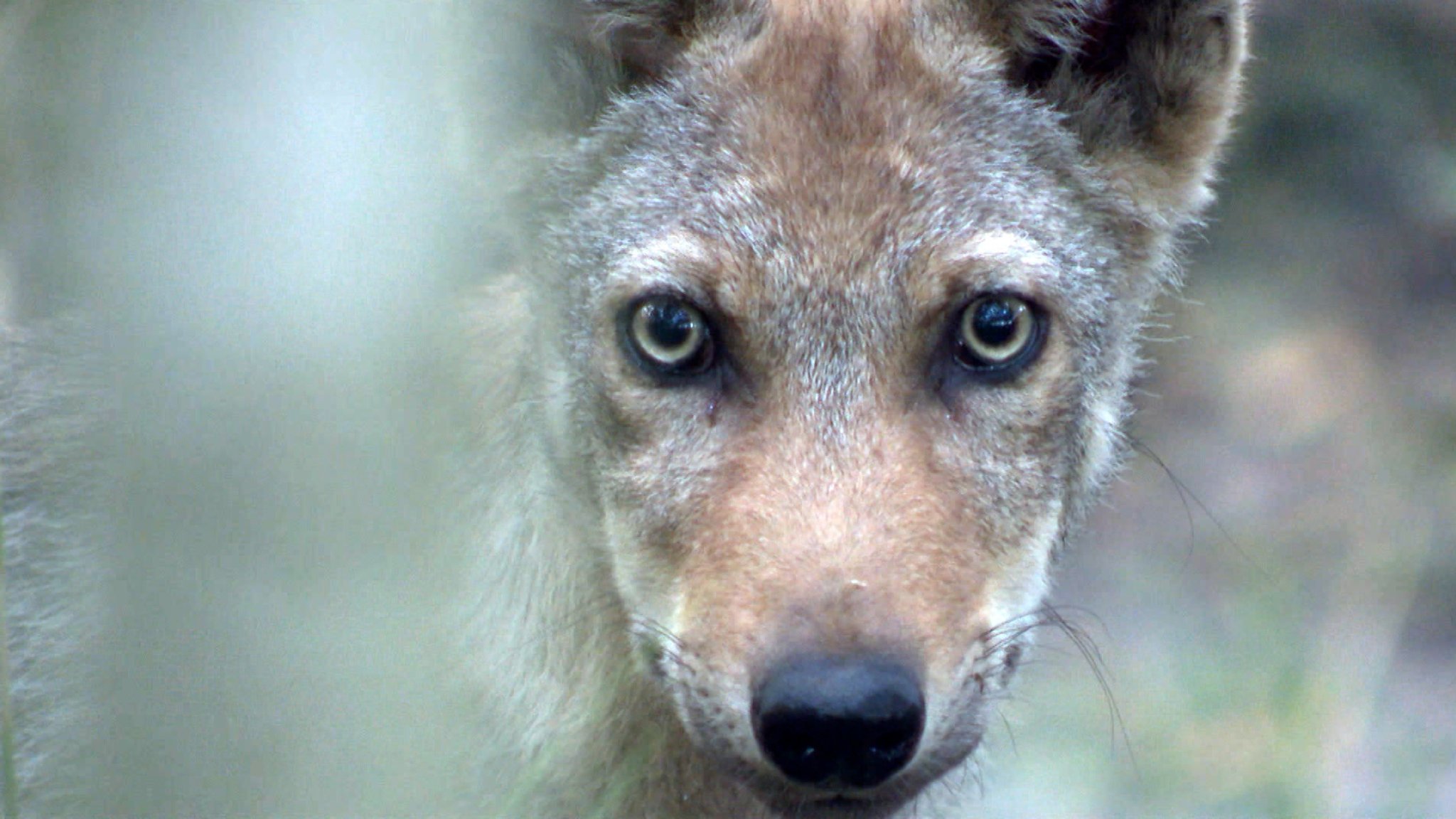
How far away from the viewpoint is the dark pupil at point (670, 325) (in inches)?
142

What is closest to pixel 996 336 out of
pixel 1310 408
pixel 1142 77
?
pixel 1142 77

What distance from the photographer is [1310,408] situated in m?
8.62

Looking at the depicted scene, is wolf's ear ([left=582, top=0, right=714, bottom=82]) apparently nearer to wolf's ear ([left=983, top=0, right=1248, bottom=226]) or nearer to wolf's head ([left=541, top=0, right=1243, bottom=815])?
wolf's head ([left=541, top=0, right=1243, bottom=815])

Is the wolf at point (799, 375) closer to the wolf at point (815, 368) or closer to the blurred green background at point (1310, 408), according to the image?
the wolf at point (815, 368)

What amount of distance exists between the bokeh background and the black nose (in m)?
0.75

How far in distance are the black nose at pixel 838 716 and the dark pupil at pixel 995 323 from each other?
1011 millimetres

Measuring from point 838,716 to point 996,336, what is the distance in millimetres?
1188

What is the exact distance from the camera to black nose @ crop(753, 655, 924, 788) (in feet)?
9.58

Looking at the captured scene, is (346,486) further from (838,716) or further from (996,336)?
Answer: (996,336)

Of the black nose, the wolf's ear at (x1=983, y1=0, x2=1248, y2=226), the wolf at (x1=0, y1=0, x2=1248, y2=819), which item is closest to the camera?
the black nose

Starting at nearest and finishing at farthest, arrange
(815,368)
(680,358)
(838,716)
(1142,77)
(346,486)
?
(346,486) → (838,716) → (815,368) → (680,358) → (1142,77)

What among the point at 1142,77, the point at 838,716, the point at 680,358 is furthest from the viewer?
the point at 1142,77

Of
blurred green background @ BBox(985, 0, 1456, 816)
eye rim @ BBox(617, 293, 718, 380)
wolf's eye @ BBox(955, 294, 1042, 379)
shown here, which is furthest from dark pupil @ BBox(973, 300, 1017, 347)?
blurred green background @ BBox(985, 0, 1456, 816)

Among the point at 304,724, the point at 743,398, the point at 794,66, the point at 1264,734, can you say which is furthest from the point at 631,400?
the point at 1264,734
